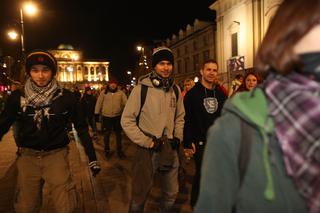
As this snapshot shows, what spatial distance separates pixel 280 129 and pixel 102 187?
536 cm

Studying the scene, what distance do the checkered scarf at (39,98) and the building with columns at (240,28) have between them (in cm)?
2138

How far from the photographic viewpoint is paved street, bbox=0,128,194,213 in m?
5.17

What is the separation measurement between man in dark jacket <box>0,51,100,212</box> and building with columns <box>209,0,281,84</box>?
21.4 m

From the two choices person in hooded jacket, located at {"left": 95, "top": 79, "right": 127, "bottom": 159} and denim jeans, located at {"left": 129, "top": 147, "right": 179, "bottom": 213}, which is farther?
person in hooded jacket, located at {"left": 95, "top": 79, "right": 127, "bottom": 159}

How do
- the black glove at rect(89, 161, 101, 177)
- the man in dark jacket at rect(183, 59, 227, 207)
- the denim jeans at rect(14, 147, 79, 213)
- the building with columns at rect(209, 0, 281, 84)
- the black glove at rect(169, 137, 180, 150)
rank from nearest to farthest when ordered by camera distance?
the denim jeans at rect(14, 147, 79, 213), the black glove at rect(89, 161, 101, 177), the black glove at rect(169, 137, 180, 150), the man in dark jacket at rect(183, 59, 227, 207), the building with columns at rect(209, 0, 281, 84)

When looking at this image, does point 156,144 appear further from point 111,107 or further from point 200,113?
point 111,107

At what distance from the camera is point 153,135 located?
386 cm

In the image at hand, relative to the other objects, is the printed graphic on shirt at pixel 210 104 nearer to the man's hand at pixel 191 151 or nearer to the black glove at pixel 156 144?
the man's hand at pixel 191 151

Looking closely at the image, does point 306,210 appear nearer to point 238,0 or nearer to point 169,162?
point 169,162

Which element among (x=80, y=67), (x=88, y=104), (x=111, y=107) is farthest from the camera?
(x=80, y=67)

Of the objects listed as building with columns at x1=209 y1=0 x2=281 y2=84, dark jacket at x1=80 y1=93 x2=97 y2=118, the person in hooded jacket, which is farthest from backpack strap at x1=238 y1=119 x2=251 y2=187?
building with columns at x1=209 y1=0 x2=281 y2=84

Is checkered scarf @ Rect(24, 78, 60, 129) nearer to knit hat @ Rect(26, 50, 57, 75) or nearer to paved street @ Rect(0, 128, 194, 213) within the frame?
knit hat @ Rect(26, 50, 57, 75)

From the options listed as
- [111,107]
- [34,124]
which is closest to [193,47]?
[111,107]

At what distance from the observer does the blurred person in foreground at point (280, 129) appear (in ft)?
4.02
